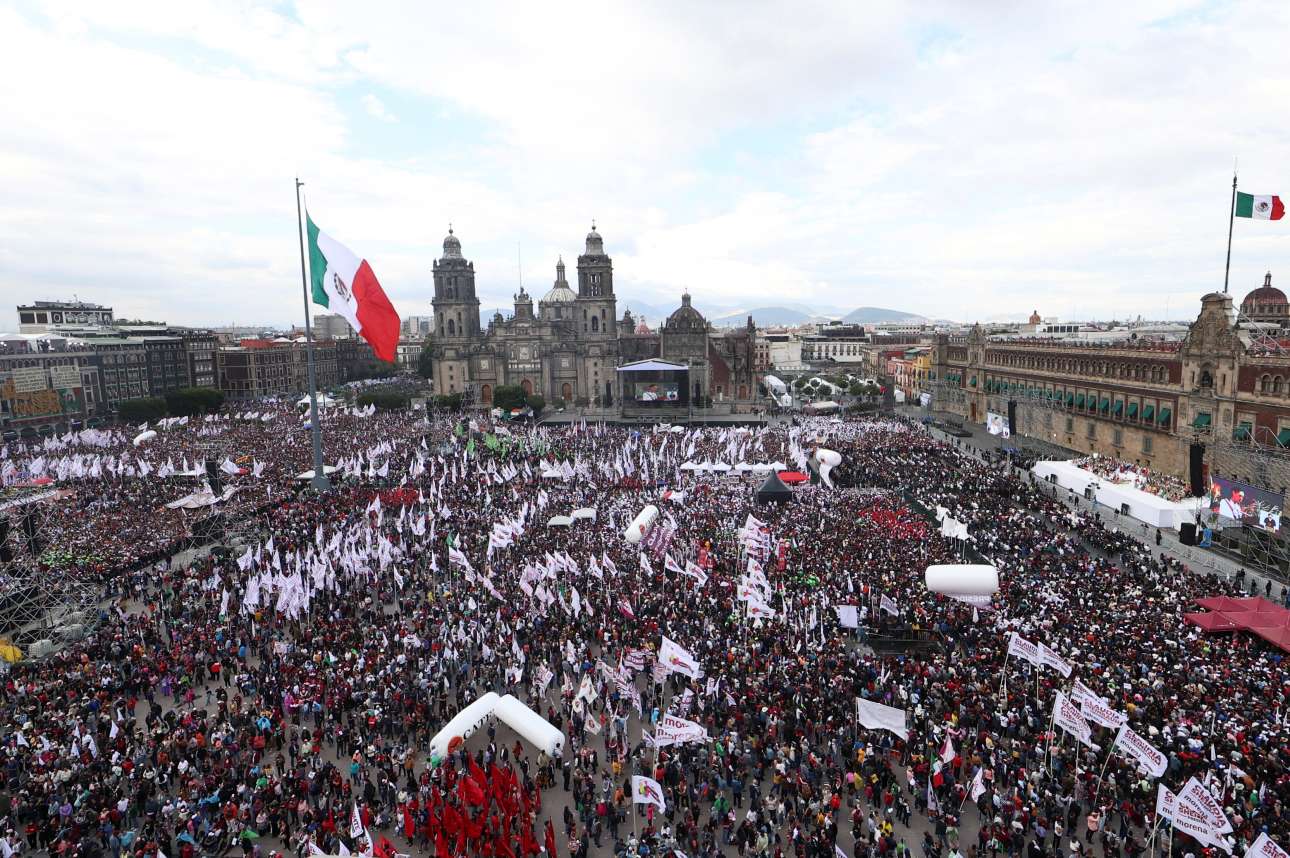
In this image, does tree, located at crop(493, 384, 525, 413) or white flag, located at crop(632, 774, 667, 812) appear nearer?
white flag, located at crop(632, 774, 667, 812)

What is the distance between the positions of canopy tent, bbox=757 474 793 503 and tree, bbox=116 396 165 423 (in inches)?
2676

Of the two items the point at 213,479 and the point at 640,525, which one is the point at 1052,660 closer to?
the point at 640,525

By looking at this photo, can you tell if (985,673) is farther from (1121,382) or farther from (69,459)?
(69,459)

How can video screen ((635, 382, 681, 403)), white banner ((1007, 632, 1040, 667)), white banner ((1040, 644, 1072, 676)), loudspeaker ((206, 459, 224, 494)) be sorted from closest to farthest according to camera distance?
white banner ((1040, 644, 1072, 676)) → white banner ((1007, 632, 1040, 667)) → loudspeaker ((206, 459, 224, 494)) → video screen ((635, 382, 681, 403))

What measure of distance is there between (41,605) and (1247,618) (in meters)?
34.4

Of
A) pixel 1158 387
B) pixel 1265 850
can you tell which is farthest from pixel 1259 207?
pixel 1265 850

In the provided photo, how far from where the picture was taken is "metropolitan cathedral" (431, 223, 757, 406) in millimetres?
93250

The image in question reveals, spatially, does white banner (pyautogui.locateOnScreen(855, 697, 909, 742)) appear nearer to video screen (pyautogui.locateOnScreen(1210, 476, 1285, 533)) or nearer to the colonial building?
video screen (pyautogui.locateOnScreen(1210, 476, 1285, 533))

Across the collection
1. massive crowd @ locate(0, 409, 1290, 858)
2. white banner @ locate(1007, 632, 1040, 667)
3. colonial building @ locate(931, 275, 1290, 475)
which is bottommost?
massive crowd @ locate(0, 409, 1290, 858)

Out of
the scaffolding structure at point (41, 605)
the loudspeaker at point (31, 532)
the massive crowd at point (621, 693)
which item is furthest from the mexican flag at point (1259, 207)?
the loudspeaker at point (31, 532)

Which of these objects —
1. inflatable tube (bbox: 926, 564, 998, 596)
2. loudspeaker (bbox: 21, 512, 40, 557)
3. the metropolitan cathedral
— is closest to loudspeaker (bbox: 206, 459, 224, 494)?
loudspeaker (bbox: 21, 512, 40, 557)

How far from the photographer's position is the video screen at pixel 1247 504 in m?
27.3

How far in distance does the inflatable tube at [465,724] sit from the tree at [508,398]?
6365cm

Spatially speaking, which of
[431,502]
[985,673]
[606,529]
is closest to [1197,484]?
→ [985,673]
